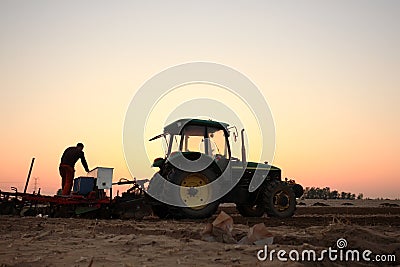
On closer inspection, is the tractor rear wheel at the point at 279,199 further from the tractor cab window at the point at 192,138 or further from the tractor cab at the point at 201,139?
the tractor cab window at the point at 192,138

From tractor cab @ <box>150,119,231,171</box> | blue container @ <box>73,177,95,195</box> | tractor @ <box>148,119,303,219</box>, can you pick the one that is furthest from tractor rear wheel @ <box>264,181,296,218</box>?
blue container @ <box>73,177,95,195</box>

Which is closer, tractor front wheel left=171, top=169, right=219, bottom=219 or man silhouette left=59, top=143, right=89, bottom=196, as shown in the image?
tractor front wheel left=171, top=169, right=219, bottom=219

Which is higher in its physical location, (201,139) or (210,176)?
(201,139)

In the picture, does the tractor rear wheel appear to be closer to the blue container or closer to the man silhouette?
the blue container

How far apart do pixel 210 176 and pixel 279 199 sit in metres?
2.35

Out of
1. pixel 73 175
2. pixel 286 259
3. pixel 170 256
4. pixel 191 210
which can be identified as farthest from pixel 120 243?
pixel 73 175

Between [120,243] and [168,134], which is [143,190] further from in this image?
[120,243]

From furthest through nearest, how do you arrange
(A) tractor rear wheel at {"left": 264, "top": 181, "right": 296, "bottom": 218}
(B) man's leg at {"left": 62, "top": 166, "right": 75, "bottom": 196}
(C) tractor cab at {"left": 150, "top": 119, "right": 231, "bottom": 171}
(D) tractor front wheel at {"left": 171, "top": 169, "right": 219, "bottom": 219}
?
(B) man's leg at {"left": 62, "top": 166, "right": 75, "bottom": 196} → (A) tractor rear wheel at {"left": 264, "top": 181, "right": 296, "bottom": 218} → (C) tractor cab at {"left": 150, "top": 119, "right": 231, "bottom": 171} → (D) tractor front wheel at {"left": 171, "top": 169, "right": 219, "bottom": 219}

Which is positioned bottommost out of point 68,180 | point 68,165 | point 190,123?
point 68,180

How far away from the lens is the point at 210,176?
10984 mm

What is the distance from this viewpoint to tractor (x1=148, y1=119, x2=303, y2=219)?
10.9 metres

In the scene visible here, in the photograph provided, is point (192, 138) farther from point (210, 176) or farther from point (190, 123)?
point (210, 176)

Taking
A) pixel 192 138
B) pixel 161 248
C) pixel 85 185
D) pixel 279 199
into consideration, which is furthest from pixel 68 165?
pixel 161 248

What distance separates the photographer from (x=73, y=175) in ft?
40.3
